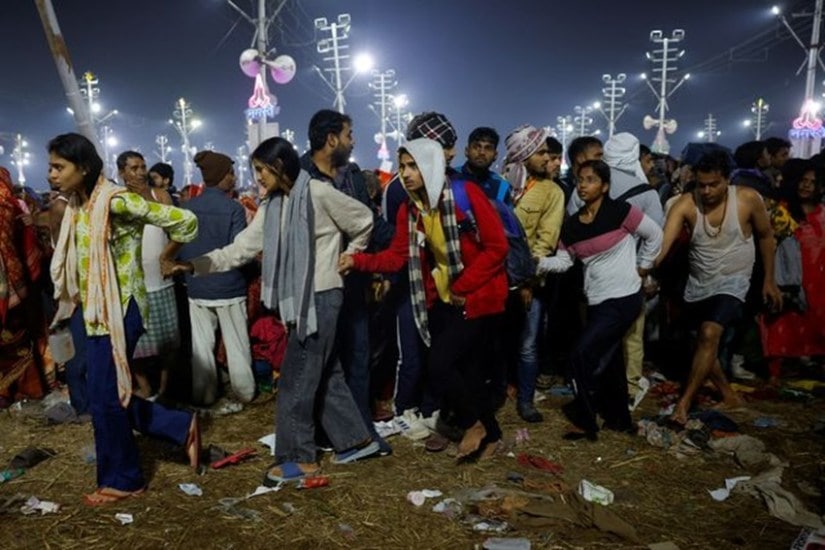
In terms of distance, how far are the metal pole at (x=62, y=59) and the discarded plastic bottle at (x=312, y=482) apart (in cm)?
485

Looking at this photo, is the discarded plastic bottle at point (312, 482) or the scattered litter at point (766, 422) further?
the scattered litter at point (766, 422)

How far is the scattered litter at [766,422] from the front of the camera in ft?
15.8

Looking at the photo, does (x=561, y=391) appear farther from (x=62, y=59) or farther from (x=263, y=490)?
(x=62, y=59)

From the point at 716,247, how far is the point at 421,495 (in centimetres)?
315

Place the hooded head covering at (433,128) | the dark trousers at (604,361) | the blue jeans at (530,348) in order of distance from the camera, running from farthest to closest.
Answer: the blue jeans at (530,348), the hooded head covering at (433,128), the dark trousers at (604,361)

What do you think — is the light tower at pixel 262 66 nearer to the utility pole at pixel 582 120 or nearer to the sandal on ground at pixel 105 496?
the sandal on ground at pixel 105 496

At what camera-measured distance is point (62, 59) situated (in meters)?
6.55

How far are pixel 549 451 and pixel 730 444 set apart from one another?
4.26 feet

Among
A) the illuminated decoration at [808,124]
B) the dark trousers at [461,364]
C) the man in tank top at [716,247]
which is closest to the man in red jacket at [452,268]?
the dark trousers at [461,364]

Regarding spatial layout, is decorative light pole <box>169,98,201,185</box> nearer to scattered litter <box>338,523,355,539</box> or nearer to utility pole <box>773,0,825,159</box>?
utility pole <box>773,0,825,159</box>

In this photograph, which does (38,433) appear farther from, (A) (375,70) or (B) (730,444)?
(A) (375,70)

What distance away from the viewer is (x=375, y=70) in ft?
168

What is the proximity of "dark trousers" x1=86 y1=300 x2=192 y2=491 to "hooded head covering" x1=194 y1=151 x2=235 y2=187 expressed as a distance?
6.26ft

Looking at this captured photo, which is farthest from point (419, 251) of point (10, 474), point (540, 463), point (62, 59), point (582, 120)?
point (582, 120)
